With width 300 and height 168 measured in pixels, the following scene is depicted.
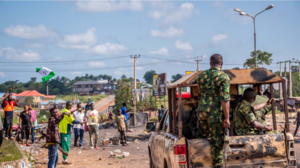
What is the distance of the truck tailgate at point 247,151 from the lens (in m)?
4.29

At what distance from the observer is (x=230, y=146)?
4.38 m

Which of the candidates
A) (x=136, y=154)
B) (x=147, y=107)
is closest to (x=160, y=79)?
(x=147, y=107)

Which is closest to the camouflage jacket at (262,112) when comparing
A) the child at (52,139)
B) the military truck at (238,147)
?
the military truck at (238,147)

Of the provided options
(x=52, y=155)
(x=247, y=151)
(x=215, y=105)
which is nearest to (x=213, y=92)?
(x=215, y=105)

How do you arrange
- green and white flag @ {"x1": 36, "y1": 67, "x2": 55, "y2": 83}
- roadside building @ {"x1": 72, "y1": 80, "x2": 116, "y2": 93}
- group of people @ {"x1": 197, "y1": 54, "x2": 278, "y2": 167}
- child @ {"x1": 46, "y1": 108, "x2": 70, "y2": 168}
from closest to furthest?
group of people @ {"x1": 197, "y1": 54, "x2": 278, "y2": 167} → child @ {"x1": 46, "y1": 108, "x2": 70, "y2": 168} → green and white flag @ {"x1": 36, "y1": 67, "x2": 55, "y2": 83} → roadside building @ {"x1": 72, "y1": 80, "x2": 116, "y2": 93}

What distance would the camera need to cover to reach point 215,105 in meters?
4.21

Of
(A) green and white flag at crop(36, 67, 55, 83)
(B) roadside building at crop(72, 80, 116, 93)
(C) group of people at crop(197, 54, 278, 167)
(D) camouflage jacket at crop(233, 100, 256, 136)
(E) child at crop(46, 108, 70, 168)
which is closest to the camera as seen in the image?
(C) group of people at crop(197, 54, 278, 167)

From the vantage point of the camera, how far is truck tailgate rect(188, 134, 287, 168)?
4.29 metres

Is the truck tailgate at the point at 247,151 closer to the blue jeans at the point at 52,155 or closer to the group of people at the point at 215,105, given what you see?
the group of people at the point at 215,105

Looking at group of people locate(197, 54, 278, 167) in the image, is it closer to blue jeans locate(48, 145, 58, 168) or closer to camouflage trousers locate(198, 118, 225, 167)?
camouflage trousers locate(198, 118, 225, 167)

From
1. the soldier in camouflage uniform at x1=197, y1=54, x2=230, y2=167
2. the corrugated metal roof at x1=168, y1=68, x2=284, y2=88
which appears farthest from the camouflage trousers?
the corrugated metal roof at x1=168, y1=68, x2=284, y2=88

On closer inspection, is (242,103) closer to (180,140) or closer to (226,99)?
(226,99)

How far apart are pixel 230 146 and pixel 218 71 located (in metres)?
1.07

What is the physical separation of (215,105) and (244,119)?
0.78 m
